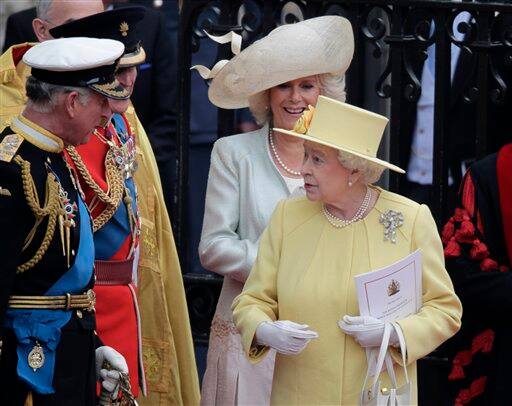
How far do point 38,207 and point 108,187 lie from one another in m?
0.92

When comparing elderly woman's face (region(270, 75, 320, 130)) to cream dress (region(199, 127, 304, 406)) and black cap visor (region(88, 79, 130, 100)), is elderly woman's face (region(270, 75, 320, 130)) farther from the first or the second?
black cap visor (region(88, 79, 130, 100))

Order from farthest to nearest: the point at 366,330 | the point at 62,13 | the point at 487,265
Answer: the point at 62,13 < the point at 487,265 < the point at 366,330

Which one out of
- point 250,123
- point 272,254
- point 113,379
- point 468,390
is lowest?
point 250,123

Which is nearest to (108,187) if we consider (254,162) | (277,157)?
(254,162)

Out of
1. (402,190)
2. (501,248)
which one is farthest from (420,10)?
(501,248)

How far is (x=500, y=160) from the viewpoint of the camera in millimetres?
5871

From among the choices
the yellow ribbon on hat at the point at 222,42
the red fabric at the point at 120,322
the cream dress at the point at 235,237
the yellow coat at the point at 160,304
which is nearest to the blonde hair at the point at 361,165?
the cream dress at the point at 235,237

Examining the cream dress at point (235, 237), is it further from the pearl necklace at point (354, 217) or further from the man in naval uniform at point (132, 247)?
the pearl necklace at point (354, 217)

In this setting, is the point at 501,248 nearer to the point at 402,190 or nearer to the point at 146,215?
the point at 402,190

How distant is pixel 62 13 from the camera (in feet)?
20.8

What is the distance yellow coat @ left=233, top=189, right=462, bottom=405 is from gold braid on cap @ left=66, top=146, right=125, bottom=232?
0.73 meters

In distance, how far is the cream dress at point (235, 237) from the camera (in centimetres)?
589

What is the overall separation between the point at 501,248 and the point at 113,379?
1.59m

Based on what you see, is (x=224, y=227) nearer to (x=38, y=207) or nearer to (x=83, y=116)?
(x=83, y=116)
